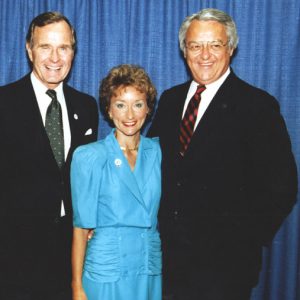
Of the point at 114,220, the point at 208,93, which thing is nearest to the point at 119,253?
the point at 114,220

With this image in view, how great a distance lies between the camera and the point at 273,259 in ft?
9.72

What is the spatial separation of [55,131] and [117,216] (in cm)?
70

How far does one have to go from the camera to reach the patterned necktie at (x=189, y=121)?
214 centimetres

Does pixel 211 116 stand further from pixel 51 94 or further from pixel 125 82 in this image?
pixel 51 94

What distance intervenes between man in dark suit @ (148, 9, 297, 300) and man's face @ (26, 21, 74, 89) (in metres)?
0.70

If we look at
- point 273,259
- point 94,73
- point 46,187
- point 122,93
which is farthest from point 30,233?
point 273,259

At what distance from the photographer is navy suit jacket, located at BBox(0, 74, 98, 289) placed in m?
2.22

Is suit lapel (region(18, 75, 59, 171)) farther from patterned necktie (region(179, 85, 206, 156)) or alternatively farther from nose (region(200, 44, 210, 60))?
nose (region(200, 44, 210, 60))

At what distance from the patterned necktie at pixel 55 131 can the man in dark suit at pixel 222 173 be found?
0.58m

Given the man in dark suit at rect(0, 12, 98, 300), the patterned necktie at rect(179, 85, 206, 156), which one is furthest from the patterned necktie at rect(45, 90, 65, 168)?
the patterned necktie at rect(179, 85, 206, 156)

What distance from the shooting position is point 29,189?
226 cm

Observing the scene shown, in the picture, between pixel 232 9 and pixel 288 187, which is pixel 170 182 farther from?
pixel 232 9

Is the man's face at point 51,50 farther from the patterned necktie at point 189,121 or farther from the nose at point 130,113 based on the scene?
the patterned necktie at point 189,121

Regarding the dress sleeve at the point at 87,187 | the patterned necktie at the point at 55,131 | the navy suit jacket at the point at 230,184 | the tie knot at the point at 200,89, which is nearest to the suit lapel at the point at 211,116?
the navy suit jacket at the point at 230,184
